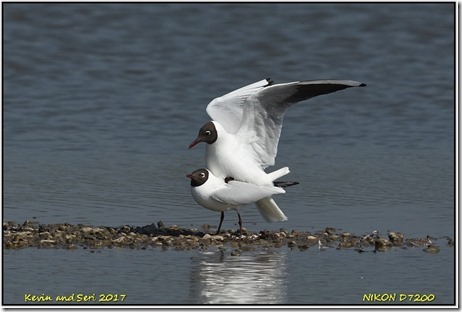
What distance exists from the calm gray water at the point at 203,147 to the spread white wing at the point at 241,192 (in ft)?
1.79

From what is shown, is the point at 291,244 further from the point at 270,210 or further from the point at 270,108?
the point at 270,108

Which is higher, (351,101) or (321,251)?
(351,101)

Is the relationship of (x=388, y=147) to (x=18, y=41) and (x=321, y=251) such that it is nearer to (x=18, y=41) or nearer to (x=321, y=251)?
(x=321, y=251)

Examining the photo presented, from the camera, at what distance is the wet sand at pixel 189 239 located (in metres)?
10.4

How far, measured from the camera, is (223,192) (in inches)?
428

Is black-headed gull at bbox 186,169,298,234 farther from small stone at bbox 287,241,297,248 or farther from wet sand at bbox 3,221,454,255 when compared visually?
small stone at bbox 287,241,297,248

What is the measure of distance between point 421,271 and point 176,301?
212 centimetres

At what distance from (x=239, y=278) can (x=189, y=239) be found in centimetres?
135

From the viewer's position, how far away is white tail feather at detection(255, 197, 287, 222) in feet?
36.7

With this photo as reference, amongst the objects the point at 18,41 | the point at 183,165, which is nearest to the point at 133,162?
the point at 183,165

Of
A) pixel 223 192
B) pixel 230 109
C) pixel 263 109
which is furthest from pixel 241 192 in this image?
pixel 230 109

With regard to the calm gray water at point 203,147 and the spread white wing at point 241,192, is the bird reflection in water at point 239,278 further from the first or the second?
the spread white wing at point 241,192

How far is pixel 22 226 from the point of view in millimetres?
11023

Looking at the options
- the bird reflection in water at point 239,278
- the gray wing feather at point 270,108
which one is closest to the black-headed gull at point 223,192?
the gray wing feather at point 270,108
